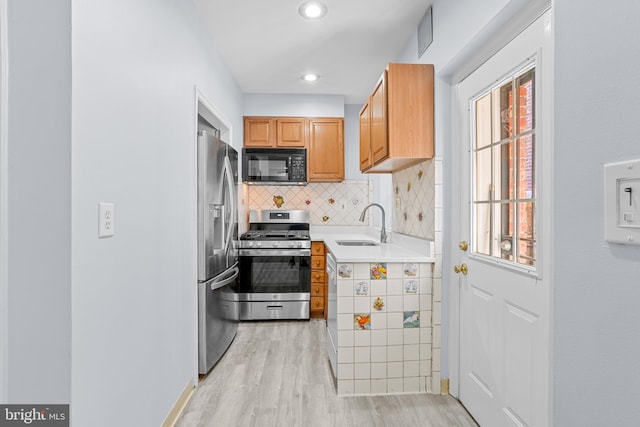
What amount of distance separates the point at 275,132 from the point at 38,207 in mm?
3147

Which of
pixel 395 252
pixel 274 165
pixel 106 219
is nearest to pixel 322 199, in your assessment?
pixel 274 165

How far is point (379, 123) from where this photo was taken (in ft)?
7.88

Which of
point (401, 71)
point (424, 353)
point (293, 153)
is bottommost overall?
point (424, 353)

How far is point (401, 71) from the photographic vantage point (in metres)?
2.21

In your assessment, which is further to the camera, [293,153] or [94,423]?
[293,153]

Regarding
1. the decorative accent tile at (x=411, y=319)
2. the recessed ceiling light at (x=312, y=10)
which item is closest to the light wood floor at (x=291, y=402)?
the decorative accent tile at (x=411, y=319)

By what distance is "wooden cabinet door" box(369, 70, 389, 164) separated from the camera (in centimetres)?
225

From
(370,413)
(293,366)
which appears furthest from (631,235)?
(293,366)

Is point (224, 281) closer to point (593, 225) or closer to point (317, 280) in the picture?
point (317, 280)

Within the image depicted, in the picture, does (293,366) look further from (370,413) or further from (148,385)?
(148,385)

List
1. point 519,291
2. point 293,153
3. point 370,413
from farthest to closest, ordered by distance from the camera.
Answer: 1. point 293,153
2. point 370,413
3. point 519,291

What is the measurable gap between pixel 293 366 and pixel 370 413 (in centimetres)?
76

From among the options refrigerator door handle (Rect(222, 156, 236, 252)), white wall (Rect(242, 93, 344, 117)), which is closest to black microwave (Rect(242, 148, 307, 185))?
white wall (Rect(242, 93, 344, 117))

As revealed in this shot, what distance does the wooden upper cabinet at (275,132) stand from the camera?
400cm
